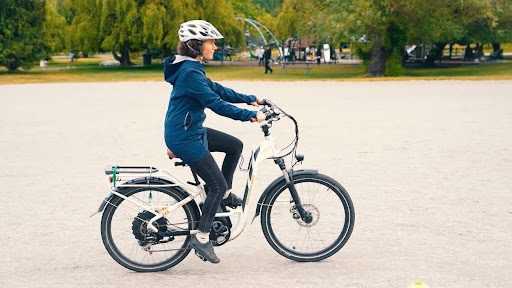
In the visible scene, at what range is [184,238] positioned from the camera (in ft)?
18.1

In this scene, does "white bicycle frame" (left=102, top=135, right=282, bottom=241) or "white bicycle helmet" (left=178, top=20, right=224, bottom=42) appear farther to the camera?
"white bicycle frame" (left=102, top=135, right=282, bottom=241)

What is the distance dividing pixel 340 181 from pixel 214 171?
12.3ft

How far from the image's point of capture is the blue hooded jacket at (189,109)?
203 inches

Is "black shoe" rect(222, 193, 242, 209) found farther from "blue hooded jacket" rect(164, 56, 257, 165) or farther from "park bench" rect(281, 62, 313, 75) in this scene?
"park bench" rect(281, 62, 313, 75)

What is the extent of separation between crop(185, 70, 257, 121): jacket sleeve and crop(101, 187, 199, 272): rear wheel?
2.12ft

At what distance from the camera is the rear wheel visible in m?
5.36

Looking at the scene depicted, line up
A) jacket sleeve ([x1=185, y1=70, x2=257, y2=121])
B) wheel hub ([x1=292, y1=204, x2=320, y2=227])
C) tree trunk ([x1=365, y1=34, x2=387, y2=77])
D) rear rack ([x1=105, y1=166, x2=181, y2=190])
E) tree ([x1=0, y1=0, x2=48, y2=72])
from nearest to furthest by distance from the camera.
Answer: jacket sleeve ([x1=185, y1=70, x2=257, y2=121]) → rear rack ([x1=105, y1=166, x2=181, y2=190]) → wheel hub ([x1=292, y1=204, x2=320, y2=227]) → tree trunk ([x1=365, y1=34, x2=387, y2=77]) → tree ([x1=0, y1=0, x2=48, y2=72])

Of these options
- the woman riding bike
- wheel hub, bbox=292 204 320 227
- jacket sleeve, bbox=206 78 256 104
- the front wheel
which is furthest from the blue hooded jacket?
wheel hub, bbox=292 204 320 227

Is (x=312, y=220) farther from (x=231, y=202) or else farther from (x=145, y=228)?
(x=145, y=228)

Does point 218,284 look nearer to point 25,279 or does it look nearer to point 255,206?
point 255,206

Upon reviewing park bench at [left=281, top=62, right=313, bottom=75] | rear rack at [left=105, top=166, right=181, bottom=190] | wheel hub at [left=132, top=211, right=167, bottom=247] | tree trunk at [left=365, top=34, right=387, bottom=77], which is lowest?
park bench at [left=281, top=62, right=313, bottom=75]

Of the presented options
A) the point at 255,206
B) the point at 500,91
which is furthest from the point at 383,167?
the point at 500,91

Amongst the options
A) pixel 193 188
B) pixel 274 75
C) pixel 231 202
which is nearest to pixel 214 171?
pixel 193 188

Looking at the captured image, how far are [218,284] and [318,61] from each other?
2031 inches
